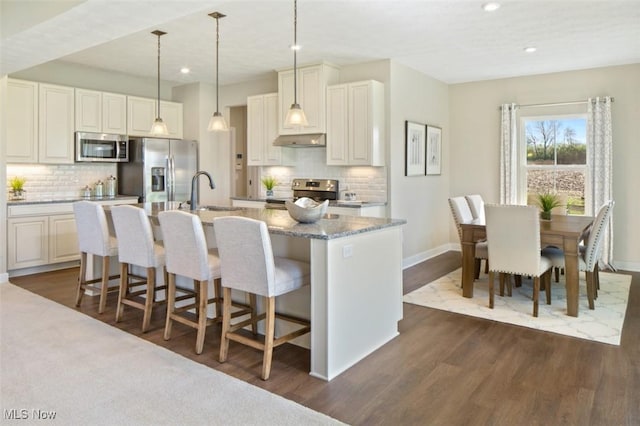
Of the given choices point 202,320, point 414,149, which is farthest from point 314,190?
point 202,320

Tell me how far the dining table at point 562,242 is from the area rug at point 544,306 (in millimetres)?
166

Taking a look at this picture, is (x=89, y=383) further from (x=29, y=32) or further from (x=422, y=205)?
(x=422, y=205)

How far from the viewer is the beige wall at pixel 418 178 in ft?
19.0

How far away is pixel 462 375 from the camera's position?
112 inches

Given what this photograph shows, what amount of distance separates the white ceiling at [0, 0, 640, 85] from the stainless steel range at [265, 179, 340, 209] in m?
1.60

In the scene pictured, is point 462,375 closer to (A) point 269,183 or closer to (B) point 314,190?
(B) point 314,190

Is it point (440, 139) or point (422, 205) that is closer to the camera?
point (422, 205)

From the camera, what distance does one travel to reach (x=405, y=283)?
17.1 ft

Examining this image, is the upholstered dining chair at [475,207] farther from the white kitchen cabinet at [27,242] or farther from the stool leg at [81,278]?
the white kitchen cabinet at [27,242]

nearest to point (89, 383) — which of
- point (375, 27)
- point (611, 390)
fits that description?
point (611, 390)

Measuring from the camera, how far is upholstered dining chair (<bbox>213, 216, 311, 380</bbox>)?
2.74 metres

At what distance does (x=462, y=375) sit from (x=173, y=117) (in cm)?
607

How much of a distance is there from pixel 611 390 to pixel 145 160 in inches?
237

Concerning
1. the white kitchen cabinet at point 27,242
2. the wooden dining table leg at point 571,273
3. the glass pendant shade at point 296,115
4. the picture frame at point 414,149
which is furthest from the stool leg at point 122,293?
the wooden dining table leg at point 571,273
